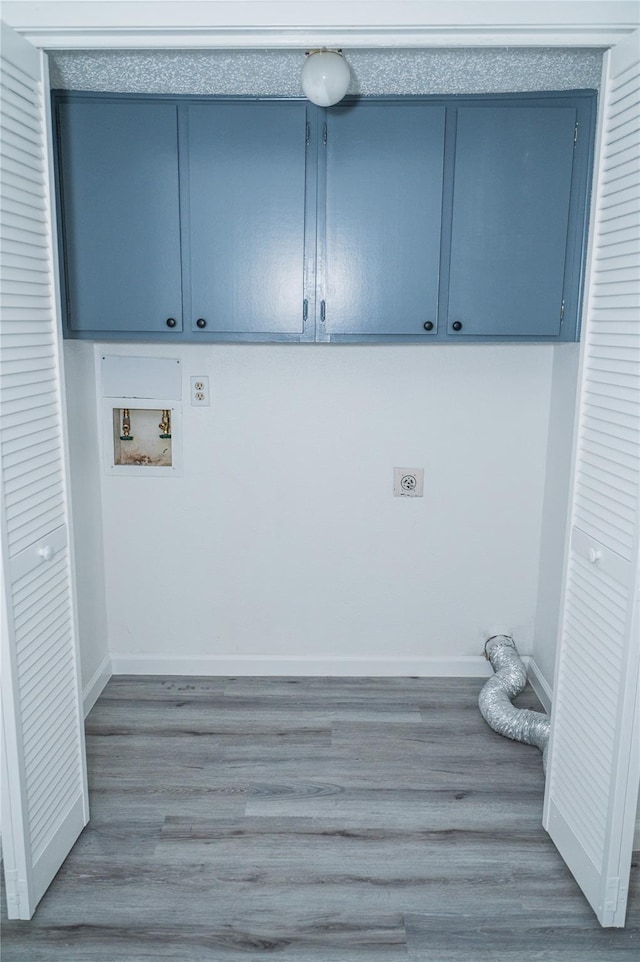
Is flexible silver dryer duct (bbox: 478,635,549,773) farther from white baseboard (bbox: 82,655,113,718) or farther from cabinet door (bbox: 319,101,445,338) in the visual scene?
white baseboard (bbox: 82,655,113,718)

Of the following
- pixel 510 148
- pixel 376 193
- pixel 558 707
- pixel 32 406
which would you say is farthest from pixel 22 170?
pixel 558 707

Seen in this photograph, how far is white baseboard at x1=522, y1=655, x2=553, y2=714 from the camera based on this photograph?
2.96 m

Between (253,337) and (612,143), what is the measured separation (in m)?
1.28

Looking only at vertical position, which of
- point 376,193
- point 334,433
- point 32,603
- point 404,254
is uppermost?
point 376,193

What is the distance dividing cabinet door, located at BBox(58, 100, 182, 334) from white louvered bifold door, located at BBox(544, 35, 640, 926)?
4.55ft

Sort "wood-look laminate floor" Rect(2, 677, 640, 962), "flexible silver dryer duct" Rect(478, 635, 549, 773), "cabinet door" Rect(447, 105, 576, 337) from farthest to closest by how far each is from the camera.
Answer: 1. "flexible silver dryer duct" Rect(478, 635, 549, 773)
2. "cabinet door" Rect(447, 105, 576, 337)
3. "wood-look laminate floor" Rect(2, 677, 640, 962)

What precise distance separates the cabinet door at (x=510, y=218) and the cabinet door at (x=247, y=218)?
0.55 m

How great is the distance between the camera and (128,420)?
308 centimetres

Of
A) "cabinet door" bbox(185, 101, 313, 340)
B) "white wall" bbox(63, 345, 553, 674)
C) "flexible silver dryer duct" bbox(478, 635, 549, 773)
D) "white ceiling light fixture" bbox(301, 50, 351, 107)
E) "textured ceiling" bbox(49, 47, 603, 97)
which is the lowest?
"flexible silver dryer duct" bbox(478, 635, 549, 773)

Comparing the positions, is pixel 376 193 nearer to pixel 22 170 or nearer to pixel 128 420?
pixel 22 170

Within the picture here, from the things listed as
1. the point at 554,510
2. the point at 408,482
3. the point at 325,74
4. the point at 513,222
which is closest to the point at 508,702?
the point at 554,510

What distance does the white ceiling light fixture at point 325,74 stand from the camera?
2062 millimetres

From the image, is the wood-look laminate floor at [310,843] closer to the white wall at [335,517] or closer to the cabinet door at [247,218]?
the white wall at [335,517]

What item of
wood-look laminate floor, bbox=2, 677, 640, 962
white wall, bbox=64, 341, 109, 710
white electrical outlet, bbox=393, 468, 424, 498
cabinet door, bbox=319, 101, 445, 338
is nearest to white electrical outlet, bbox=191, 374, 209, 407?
white wall, bbox=64, 341, 109, 710
